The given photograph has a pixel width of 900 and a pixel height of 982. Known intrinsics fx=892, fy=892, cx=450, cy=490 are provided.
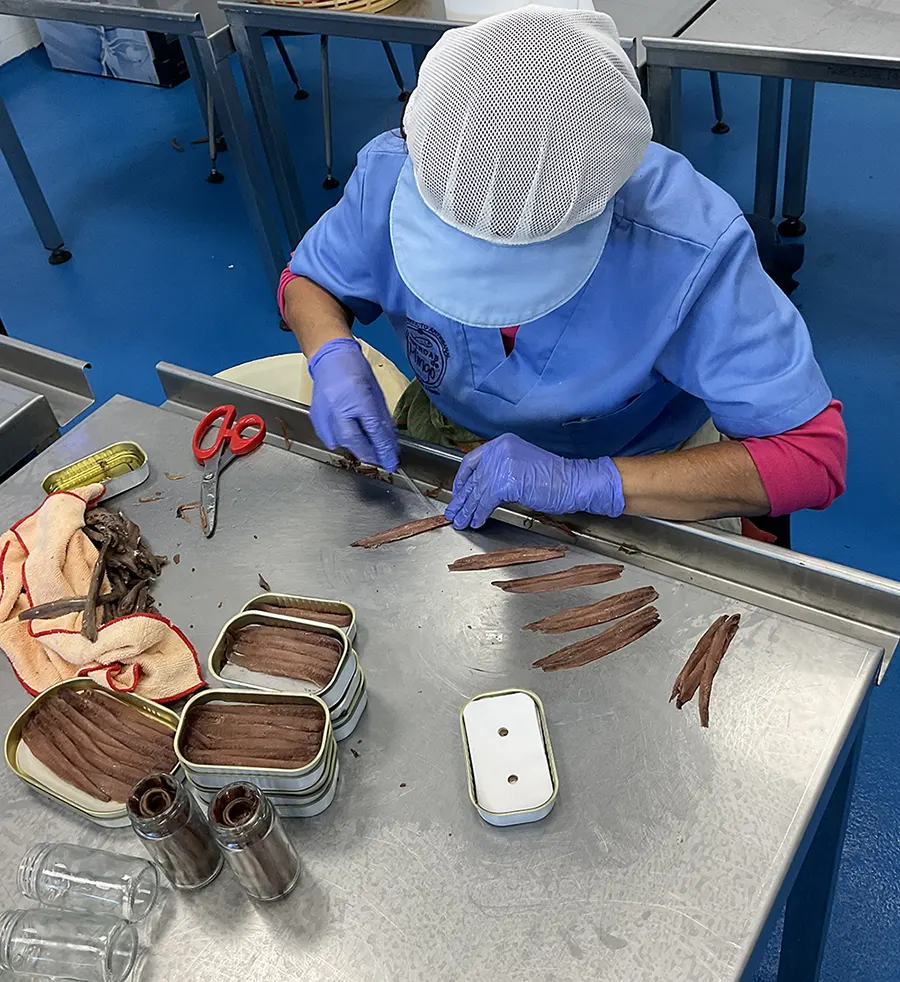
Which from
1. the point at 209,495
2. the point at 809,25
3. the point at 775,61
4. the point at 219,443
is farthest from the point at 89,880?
the point at 809,25

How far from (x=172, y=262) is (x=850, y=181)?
276 cm

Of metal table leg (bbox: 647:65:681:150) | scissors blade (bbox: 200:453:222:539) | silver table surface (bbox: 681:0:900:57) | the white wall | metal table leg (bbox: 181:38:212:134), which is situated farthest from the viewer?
the white wall

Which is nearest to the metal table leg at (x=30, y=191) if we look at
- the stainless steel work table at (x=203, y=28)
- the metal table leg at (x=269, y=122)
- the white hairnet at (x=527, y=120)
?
the stainless steel work table at (x=203, y=28)

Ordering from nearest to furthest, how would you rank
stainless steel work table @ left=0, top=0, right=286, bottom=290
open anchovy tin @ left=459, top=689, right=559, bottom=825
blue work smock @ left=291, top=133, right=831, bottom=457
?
1. open anchovy tin @ left=459, top=689, right=559, bottom=825
2. blue work smock @ left=291, top=133, right=831, bottom=457
3. stainless steel work table @ left=0, top=0, right=286, bottom=290

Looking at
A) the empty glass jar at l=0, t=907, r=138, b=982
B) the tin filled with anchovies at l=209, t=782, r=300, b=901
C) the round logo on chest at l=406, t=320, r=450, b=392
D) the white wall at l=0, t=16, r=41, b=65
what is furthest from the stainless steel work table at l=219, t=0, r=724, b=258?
the white wall at l=0, t=16, r=41, b=65

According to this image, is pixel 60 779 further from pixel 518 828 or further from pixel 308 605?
pixel 518 828

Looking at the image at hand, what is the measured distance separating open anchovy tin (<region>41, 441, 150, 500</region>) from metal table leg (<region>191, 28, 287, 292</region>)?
188 centimetres

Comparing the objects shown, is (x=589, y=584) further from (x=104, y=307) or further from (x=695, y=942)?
(x=104, y=307)

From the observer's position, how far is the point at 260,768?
94cm

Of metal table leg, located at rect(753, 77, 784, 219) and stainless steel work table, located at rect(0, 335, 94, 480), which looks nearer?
stainless steel work table, located at rect(0, 335, 94, 480)

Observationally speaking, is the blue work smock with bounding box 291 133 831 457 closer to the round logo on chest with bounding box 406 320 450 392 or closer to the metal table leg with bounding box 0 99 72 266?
the round logo on chest with bounding box 406 320 450 392

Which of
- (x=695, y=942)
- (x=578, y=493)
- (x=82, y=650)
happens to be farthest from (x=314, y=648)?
(x=695, y=942)

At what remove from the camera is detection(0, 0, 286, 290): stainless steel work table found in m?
2.79

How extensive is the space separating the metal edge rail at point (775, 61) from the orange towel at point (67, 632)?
5.88 ft
